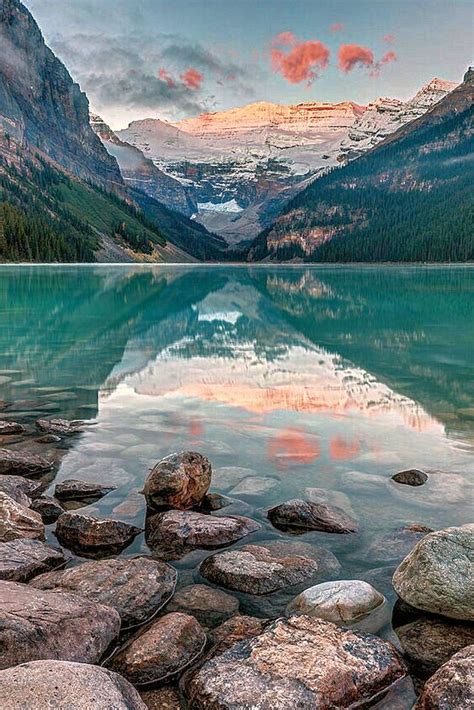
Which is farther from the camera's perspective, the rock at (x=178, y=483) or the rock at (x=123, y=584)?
the rock at (x=178, y=483)

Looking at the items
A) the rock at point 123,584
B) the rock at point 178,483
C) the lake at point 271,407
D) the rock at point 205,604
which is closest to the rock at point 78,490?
the lake at point 271,407

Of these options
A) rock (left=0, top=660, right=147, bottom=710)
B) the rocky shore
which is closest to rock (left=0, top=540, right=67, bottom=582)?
the rocky shore

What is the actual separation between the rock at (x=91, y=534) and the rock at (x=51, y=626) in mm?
2652

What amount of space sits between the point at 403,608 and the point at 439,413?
39.0 ft

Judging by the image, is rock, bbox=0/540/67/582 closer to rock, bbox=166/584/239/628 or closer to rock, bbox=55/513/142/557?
rock, bbox=55/513/142/557

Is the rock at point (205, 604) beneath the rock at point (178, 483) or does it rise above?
beneath

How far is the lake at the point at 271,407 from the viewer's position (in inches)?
483

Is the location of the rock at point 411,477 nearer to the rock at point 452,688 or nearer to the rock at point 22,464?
the rock at point 452,688

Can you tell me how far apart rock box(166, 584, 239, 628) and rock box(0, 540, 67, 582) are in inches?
85.6

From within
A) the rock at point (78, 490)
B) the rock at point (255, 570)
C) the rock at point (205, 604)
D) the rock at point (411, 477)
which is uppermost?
the rock at point (411, 477)

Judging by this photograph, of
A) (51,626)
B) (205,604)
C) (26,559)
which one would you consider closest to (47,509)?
(26,559)

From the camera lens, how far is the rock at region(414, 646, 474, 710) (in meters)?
5.75

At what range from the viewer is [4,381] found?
78.6 feet

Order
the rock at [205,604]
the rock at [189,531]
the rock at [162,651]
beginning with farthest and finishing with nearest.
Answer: the rock at [189,531] < the rock at [205,604] < the rock at [162,651]
